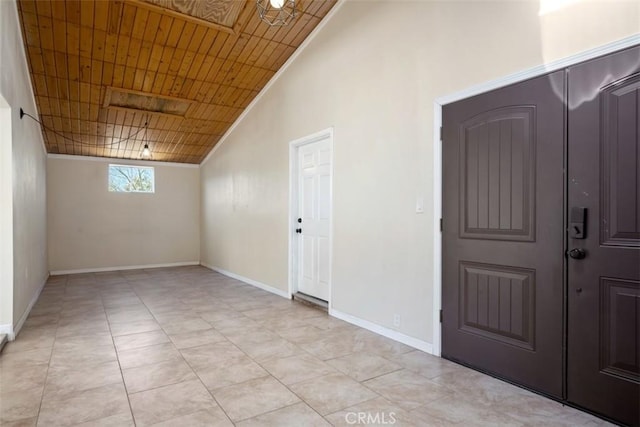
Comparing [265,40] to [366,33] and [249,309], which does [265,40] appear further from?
[249,309]

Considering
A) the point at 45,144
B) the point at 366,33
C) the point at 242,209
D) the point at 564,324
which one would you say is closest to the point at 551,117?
the point at 564,324

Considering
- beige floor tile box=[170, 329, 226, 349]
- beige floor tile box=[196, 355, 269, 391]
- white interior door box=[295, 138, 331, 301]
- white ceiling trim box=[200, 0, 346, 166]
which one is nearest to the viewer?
beige floor tile box=[196, 355, 269, 391]

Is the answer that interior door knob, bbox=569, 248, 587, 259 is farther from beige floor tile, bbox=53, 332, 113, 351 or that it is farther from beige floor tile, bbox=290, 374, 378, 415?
beige floor tile, bbox=53, 332, 113, 351

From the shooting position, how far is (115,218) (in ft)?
25.7

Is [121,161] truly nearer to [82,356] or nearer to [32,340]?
[32,340]

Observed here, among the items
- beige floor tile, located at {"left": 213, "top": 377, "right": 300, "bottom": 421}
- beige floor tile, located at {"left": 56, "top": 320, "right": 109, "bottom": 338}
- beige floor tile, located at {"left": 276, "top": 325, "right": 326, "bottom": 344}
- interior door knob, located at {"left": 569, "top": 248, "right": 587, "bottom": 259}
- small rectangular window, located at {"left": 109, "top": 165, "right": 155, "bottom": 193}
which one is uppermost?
small rectangular window, located at {"left": 109, "top": 165, "right": 155, "bottom": 193}

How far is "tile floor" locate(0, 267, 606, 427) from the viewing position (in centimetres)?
204

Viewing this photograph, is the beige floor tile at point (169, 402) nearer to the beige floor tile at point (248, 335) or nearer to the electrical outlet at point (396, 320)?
the beige floor tile at point (248, 335)

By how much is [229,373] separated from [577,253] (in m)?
2.43

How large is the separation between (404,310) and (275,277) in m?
2.63

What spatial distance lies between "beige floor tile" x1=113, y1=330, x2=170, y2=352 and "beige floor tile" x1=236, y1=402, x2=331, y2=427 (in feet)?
5.56

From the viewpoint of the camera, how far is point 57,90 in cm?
492

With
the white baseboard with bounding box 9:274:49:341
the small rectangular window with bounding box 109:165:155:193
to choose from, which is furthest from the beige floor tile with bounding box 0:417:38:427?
the small rectangular window with bounding box 109:165:155:193

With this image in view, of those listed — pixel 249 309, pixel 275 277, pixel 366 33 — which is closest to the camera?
pixel 366 33
